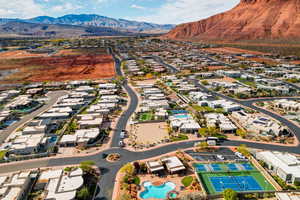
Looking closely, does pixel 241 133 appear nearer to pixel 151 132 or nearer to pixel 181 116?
pixel 181 116

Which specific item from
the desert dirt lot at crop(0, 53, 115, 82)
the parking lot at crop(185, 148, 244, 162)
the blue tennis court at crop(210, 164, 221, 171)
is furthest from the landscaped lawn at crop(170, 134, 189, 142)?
the desert dirt lot at crop(0, 53, 115, 82)

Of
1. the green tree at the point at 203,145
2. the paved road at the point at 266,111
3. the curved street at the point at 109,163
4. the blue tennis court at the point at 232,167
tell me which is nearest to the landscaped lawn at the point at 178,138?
the curved street at the point at 109,163

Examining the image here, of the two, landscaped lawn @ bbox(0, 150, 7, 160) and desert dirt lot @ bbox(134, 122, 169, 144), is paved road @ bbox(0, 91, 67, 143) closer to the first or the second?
landscaped lawn @ bbox(0, 150, 7, 160)

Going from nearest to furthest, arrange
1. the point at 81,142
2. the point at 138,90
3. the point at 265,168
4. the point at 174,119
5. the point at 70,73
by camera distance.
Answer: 1. the point at 265,168
2. the point at 81,142
3. the point at 174,119
4. the point at 138,90
5. the point at 70,73

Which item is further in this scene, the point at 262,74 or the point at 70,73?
the point at 70,73

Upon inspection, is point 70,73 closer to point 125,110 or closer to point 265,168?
point 125,110

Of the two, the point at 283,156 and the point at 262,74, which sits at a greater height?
the point at 262,74

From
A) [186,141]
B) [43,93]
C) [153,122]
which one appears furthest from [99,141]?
[43,93]

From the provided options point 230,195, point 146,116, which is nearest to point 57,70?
point 146,116
